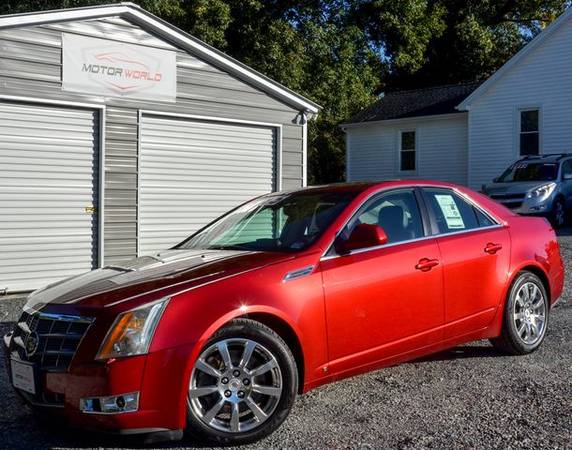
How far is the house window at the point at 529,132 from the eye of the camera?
22.2 m

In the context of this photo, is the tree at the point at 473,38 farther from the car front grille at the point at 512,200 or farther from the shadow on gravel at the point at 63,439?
the shadow on gravel at the point at 63,439

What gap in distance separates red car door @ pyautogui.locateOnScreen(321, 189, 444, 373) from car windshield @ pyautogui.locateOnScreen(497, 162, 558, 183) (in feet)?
43.6

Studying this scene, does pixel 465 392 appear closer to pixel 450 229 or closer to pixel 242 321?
pixel 450 229

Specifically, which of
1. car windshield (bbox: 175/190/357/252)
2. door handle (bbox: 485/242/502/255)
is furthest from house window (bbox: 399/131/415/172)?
car windshield (bbox: 175/190/357/252)

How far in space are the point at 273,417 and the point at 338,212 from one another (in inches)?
60.9

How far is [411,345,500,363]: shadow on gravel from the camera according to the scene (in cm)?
611

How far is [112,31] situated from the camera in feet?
34.8

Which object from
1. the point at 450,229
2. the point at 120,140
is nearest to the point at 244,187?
the point at 120,140

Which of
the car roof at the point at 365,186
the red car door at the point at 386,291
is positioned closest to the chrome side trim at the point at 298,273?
the red car door at the point at 386,291

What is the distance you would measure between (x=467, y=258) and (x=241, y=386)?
89.4 inches

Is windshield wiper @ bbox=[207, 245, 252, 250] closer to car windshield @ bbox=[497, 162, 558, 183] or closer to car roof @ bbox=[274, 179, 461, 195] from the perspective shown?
car roof @ bbox=[274, 179, 461, 195]

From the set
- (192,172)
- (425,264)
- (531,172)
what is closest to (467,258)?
(425,264)

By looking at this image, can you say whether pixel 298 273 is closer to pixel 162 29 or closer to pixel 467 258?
pixel 467 258

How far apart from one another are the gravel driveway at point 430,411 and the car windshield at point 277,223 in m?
1.17
